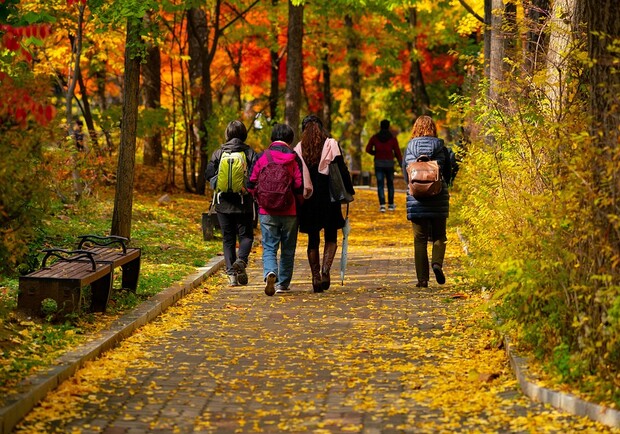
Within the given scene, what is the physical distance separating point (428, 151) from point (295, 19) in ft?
40.9

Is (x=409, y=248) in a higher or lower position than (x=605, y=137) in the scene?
lower

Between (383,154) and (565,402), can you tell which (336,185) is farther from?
(383,154)

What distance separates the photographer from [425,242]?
48.4 ft

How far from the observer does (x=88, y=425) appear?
7.56m

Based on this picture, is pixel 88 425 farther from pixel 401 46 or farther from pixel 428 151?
pixel 401 46

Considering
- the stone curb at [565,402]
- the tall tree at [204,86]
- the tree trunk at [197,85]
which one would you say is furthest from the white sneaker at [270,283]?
the tree trunk at [197,85]

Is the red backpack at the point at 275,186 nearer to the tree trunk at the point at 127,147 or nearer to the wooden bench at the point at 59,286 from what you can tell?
the tree trunk at the point at 127,147

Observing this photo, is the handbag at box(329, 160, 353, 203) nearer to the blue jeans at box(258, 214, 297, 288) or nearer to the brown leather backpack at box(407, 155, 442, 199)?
the blue jeans at box(258, 214, 297, 288)

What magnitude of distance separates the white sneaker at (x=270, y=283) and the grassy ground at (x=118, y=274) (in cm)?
116

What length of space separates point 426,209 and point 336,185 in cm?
118

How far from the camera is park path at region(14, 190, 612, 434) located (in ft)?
25.2

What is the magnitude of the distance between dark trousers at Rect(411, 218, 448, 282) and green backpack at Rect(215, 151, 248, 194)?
7.21 ft

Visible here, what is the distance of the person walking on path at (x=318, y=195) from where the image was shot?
14555mm

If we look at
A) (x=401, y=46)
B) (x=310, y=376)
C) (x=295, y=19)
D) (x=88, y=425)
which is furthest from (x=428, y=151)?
(x=401, y=46)
